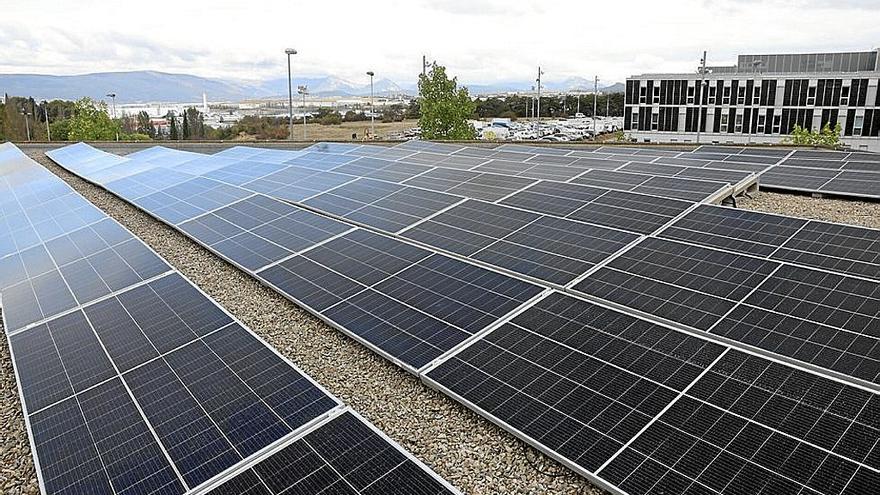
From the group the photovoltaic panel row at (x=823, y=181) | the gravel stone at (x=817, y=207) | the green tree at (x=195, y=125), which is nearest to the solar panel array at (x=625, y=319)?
the gravel stone at (x=817, y=207)

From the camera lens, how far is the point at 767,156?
2712 cm

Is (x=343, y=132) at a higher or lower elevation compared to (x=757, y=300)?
higher

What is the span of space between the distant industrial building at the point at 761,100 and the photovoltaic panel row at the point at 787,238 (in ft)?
202

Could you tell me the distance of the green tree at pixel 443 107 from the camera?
60281 millimetres

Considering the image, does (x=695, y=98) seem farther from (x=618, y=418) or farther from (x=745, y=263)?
(x=618, y=418)

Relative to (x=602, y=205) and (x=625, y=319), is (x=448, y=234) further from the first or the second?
(x=625, y=319)

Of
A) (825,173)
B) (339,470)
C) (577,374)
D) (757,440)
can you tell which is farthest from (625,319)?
(825,173)

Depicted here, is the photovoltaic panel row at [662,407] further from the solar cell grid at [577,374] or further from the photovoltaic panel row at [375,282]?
the photovoltaic panel row at [375,282]

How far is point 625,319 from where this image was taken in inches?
415

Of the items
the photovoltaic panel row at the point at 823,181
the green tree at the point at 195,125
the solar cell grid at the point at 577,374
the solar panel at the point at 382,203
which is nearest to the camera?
the solar cell grid at the point at 577,374

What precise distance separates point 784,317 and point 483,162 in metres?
19.3

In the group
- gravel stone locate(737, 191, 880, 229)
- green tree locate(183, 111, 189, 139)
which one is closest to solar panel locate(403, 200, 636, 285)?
gravel stone locate(737, 191, 880, 229)

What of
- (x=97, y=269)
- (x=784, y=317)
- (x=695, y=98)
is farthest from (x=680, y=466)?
(x=695, y=98)

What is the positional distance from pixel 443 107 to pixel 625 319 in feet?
172
